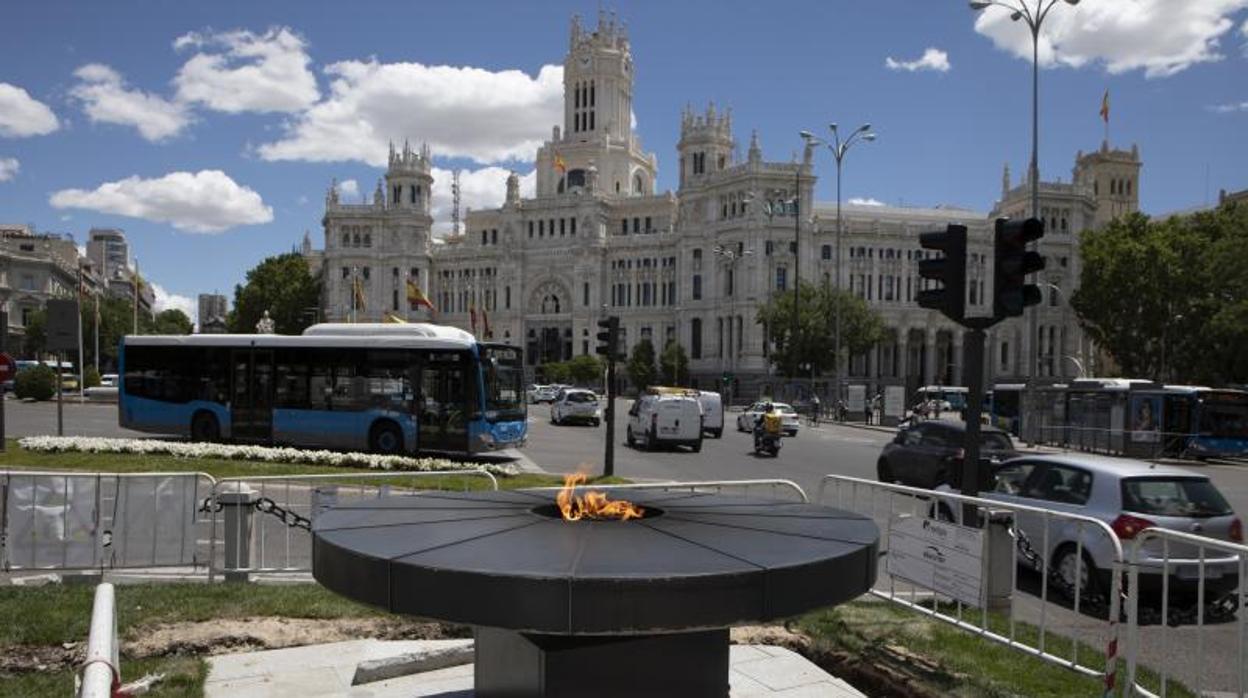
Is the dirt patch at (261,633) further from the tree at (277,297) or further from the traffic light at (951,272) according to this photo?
the tree at (277,297)

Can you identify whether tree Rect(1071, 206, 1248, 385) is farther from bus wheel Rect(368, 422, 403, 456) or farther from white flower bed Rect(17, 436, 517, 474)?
white flower bed Rect(17, 436, 517, 474)

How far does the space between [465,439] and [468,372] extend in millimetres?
1632

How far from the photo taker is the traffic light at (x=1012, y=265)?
806 cm

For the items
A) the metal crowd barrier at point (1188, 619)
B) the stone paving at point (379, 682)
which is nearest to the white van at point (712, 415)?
the metal crowd barrier at point (1188, 619)

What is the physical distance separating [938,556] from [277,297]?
113412mm

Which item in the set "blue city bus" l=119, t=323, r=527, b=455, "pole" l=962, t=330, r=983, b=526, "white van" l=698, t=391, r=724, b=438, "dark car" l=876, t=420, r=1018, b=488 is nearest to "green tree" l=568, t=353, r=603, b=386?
"white van" l=698, t=391, r=724, b=438

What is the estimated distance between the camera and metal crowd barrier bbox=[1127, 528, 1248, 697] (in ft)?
17.9

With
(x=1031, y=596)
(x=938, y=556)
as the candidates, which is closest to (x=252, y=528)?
(x=938, y=556)

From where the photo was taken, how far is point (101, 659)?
10.3ft

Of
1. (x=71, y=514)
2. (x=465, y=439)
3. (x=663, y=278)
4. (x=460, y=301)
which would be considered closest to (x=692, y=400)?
(x=465, y=439)

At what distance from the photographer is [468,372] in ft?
71.6

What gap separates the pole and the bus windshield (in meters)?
15.2

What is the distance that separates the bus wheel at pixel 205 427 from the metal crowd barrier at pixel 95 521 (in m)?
15.4

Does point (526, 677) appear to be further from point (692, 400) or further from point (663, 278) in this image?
point (663, 278)
